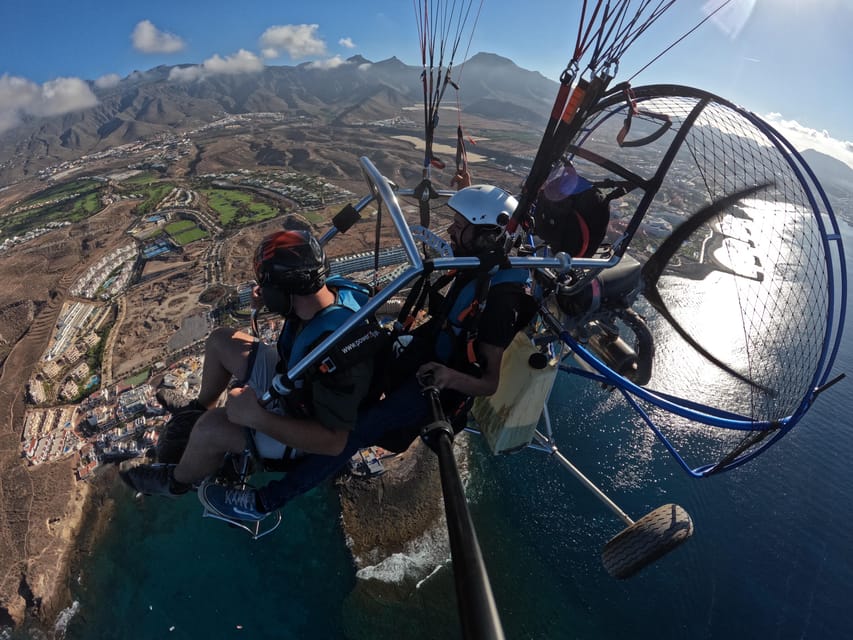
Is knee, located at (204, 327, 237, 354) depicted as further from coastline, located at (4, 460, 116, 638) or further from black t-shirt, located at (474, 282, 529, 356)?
coastline, located at (4, 460, 116, 638)

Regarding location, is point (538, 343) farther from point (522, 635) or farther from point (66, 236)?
point (66, 236)

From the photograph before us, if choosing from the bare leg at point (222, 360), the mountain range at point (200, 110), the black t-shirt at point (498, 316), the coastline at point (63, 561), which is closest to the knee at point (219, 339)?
the bare leg at point (222, 360)

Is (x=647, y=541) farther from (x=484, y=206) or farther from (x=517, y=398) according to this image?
(x=484, y=206)

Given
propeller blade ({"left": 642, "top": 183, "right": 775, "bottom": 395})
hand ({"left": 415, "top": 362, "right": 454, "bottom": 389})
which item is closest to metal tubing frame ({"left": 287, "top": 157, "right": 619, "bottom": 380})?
hand ({"left": 415, "top": 362, "right": 454, "bottom": 389})

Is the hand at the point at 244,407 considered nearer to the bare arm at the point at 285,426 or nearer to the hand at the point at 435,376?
the bare arm at the point at 285,426

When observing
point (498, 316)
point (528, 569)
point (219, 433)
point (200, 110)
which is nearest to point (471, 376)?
point (498, 316)

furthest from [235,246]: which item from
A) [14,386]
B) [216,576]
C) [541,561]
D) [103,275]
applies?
[541,561]
